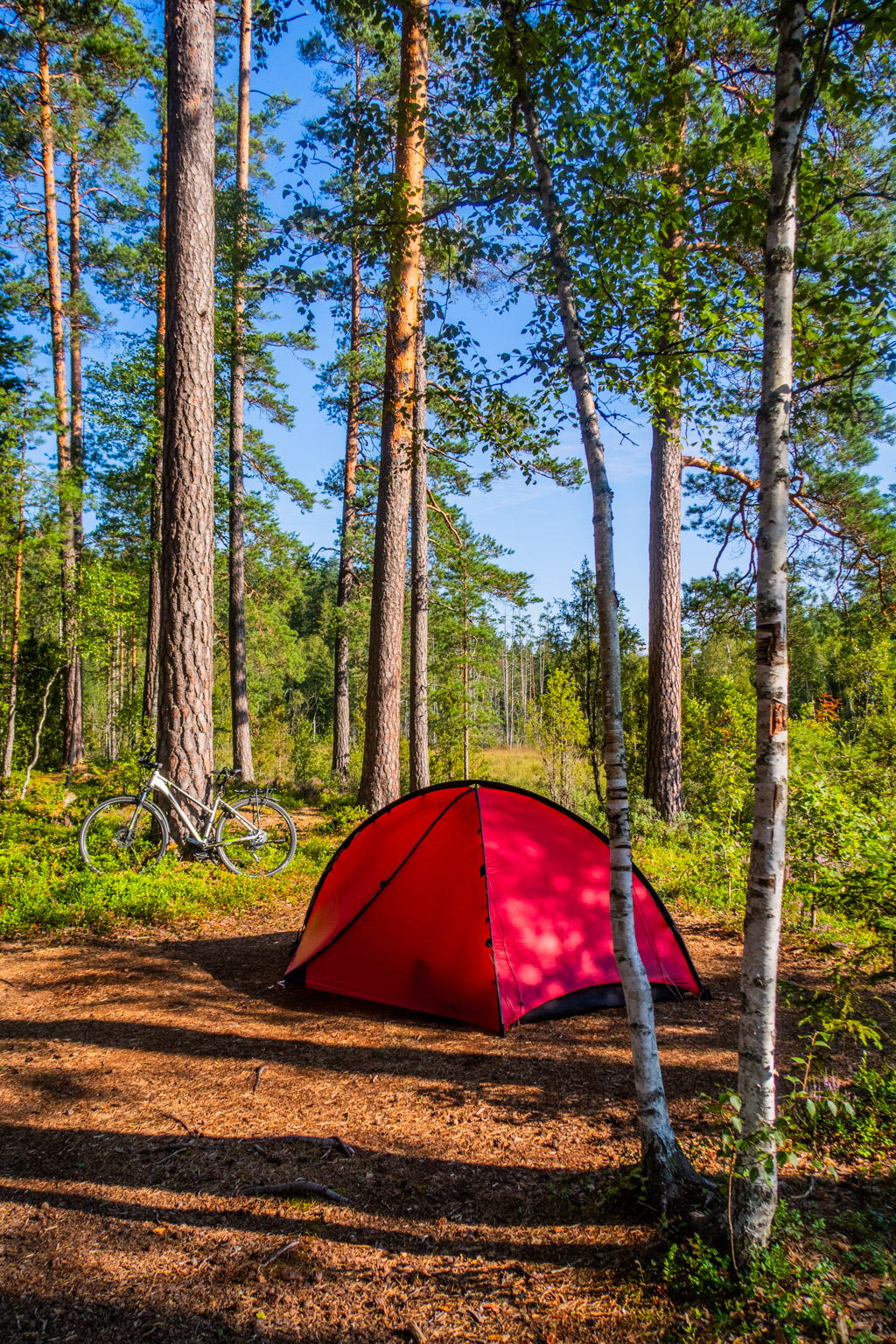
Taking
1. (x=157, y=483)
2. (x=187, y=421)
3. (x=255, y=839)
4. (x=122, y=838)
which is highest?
(x=157, y=483)

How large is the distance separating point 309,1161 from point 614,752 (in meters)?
2.05

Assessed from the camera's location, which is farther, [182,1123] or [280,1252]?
[182,1123]

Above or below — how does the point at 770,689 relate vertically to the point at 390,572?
below

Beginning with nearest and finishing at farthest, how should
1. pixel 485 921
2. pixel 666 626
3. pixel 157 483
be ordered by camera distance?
1. pixel 485 921
2. pixel 666 626
3. pixel 157 483

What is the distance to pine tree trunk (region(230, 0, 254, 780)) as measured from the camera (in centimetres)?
1270

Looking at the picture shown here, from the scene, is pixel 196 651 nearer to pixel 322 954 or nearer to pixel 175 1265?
pixel 322 954

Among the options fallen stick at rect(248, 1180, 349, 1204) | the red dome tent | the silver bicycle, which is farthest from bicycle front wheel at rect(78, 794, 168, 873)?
fallen stick at rect(248, 1180, 349, 1204)

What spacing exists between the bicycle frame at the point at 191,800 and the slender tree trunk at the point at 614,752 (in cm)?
479

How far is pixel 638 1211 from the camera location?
7.85 ft

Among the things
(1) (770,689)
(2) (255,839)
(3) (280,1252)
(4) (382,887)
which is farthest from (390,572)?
(3) (280,1252)

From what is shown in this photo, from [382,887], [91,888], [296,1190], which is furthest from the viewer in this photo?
[91,888]

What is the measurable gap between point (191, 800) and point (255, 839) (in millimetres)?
901

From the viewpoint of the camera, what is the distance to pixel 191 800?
629 centimetres

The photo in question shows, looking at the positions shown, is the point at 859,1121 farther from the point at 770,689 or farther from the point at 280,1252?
the point at 280,1252
